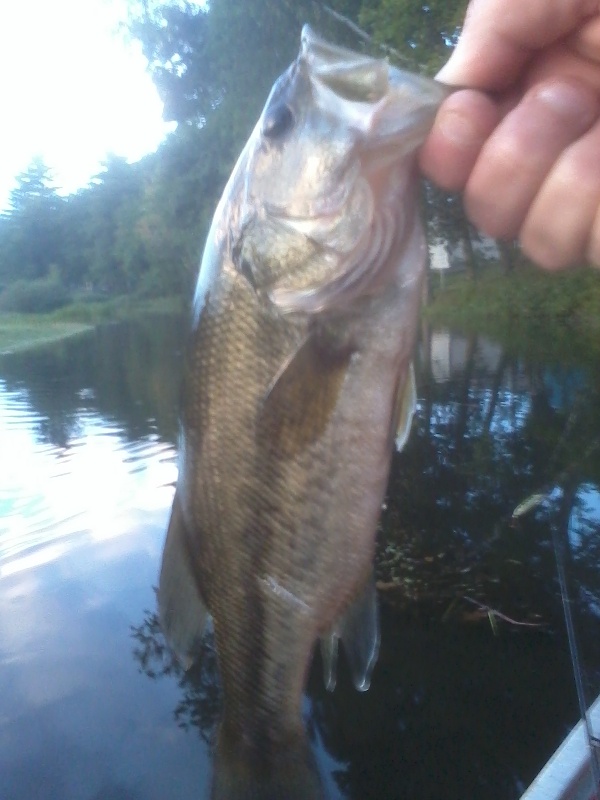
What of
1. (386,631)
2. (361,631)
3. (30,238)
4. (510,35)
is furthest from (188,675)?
(30,238)

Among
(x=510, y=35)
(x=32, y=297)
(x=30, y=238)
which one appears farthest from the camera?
(x=30, y=238)

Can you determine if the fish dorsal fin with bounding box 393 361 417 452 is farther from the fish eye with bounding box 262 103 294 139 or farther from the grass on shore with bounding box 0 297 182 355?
the grass on shore with bounding box 0 297 182 355

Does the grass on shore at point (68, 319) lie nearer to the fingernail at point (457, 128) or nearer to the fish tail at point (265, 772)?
the fish tail at point (265, 772)

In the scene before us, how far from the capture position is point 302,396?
61.5 inches

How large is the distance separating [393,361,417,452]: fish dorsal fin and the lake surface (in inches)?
120

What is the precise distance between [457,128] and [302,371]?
0.57 meters

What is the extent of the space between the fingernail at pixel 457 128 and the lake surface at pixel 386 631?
3607 mm

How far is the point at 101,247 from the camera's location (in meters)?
40.8

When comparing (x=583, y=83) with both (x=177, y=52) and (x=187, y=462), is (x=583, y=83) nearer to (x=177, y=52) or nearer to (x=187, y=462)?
(x=187, y=462)

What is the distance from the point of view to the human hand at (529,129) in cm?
127

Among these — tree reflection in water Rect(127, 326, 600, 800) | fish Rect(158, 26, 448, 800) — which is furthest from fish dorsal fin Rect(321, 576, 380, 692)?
tree reflection in water Rect(127, 326, 600, 800)

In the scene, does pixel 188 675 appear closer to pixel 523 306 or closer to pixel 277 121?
pixel 277 121

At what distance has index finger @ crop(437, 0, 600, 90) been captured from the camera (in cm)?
142

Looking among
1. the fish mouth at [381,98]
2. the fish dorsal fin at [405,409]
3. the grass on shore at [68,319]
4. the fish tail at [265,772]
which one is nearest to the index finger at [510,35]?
the fish mouth at [381,98]
